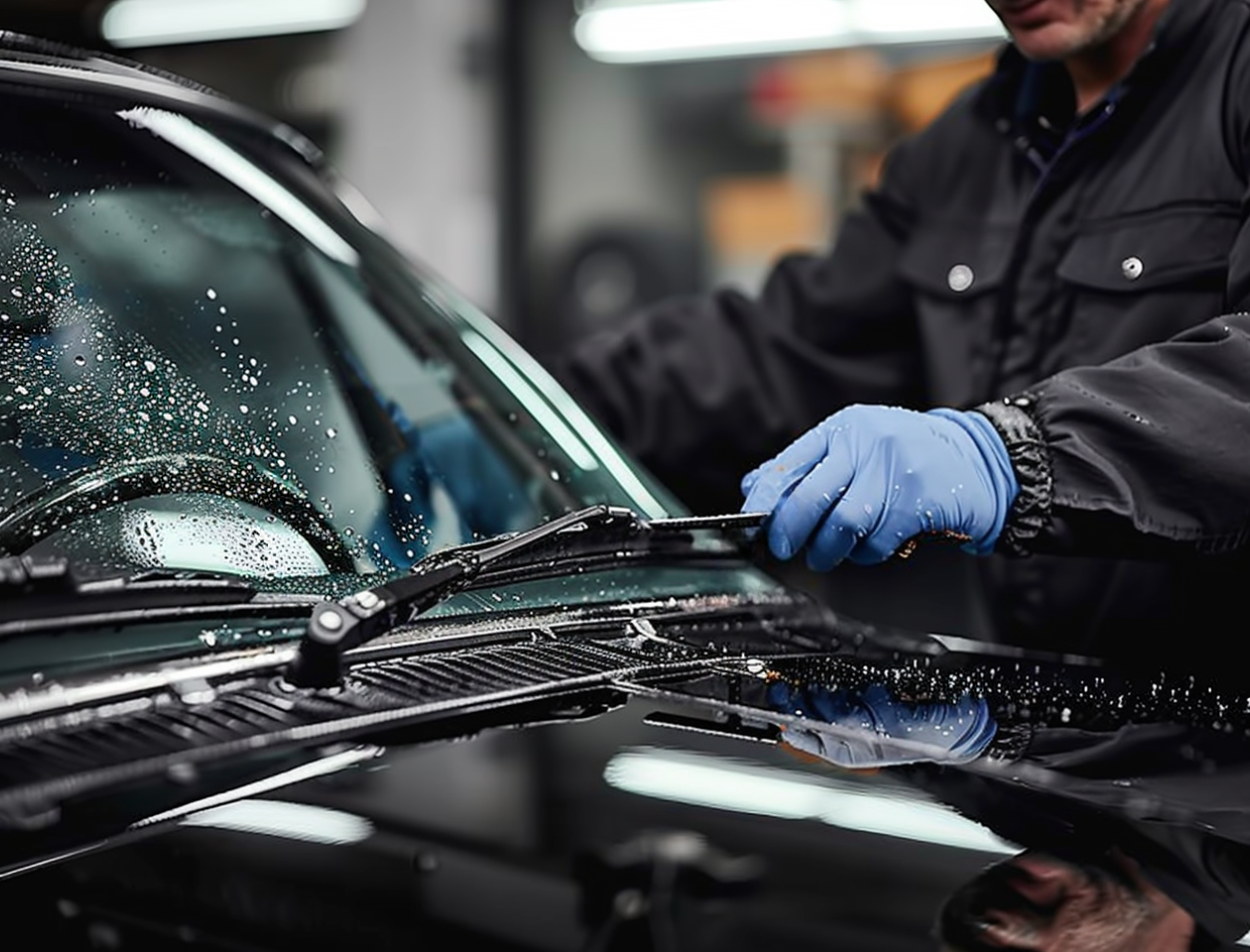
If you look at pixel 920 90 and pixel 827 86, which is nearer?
pixel 920 90

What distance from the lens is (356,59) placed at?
6238mm

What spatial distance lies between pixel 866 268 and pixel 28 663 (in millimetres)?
1492

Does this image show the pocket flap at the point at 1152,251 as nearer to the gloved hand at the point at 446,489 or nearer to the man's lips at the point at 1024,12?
the man's lips at the point at 1024,12

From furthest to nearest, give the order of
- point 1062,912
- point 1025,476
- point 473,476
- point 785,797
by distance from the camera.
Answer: point 473,476 < point 1025,476 < point 785,797 < point 1062,912

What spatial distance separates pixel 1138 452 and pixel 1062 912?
720 millimetres

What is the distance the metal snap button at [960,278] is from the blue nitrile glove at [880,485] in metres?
0.62

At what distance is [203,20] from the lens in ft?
24.1

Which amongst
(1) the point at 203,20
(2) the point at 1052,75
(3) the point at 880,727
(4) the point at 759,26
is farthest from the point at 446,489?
(1) the point at 203,20

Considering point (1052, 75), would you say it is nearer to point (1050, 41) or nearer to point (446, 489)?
point (1050, 41)

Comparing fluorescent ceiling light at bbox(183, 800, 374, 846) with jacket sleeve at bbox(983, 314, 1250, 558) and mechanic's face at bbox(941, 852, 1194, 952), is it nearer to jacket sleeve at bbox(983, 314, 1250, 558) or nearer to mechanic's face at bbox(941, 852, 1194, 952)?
mechanic's face at bbox(941, 852, 1194, 952)

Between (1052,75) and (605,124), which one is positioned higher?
(605,124)

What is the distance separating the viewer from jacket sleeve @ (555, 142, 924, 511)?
215 centimetres

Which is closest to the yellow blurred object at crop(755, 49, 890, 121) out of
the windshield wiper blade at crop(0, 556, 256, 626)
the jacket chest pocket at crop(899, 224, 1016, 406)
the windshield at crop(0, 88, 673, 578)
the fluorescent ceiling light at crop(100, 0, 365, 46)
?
the fluorescent ceiling light at crop(100, 0, 365, 46)

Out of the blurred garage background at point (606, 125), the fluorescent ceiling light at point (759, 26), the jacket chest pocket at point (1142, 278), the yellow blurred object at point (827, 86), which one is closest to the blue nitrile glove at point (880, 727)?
the jacket chest pocket at point (1142, 278)
